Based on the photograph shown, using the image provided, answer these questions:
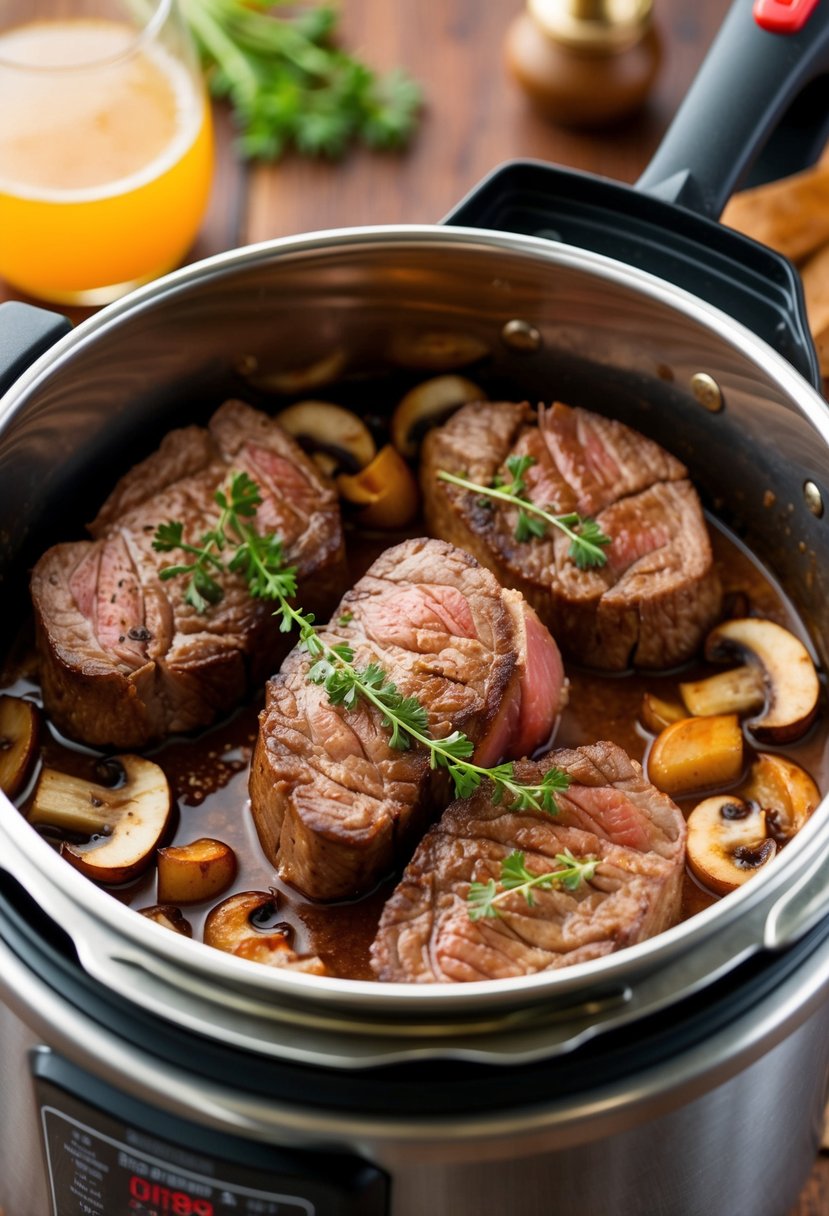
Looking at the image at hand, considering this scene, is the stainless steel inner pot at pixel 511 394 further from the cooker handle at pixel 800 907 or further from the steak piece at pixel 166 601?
the steak piece at pixel 166 601

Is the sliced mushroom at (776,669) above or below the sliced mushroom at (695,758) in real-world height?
above

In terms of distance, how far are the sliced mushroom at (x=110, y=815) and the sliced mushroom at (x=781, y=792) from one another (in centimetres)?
84

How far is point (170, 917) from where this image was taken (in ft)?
6.39

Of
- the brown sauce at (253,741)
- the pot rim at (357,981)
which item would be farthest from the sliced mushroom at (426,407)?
the pot rim at (357,981)

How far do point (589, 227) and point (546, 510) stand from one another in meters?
0.45

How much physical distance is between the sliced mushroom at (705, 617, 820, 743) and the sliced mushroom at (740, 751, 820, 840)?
0.05 meters

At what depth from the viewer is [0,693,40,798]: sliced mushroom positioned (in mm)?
2094

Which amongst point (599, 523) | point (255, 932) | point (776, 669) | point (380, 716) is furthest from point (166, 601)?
point (776, 669)

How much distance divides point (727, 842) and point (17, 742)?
1.02m

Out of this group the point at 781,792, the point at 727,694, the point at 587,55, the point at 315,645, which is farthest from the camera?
the point at 587,55

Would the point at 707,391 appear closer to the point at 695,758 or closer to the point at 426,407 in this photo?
the point at 426,407

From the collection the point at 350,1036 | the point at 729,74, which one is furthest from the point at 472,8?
the point at 350,1036

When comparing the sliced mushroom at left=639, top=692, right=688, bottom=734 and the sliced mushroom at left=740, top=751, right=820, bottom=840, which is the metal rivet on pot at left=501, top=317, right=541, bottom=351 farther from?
the sliced mushroom at left=740, top=751, right=820, bottom=840

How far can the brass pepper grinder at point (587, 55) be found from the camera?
3.15 m
